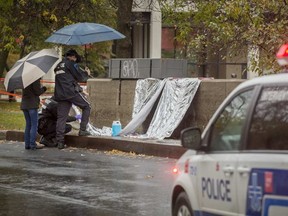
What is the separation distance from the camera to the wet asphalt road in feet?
30.7

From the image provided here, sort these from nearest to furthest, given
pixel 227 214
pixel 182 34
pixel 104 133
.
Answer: pixel 227 214
pixel 104 133
pixel 182 34

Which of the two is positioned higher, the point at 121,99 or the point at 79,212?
the point at 121,99

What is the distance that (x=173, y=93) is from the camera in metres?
16.3

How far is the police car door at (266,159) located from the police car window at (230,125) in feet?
0.64

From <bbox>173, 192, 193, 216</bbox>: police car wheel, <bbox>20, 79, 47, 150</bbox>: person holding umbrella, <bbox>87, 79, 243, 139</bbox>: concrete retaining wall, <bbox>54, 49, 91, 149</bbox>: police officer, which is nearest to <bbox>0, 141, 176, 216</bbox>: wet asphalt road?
<bbox>20, 79, 47, 150</bbox>: person holding umbrella

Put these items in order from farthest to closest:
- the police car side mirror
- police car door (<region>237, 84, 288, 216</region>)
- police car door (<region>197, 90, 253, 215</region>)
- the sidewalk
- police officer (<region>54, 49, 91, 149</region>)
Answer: police officer (<region>54, 49, 91, 149</region>) → the sidewalk → the police car side mirror → police car door (<region>197, 90, 253, 215</region>) → police car door (<region>237, 84, 288, 216</region>)

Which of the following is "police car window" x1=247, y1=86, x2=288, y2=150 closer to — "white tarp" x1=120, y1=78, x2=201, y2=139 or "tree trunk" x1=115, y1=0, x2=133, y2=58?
"white tarp" x1=120, y1=78, x2=201, y2=139

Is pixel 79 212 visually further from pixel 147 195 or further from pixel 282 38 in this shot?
pixel 282 38

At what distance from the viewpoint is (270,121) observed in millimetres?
5645

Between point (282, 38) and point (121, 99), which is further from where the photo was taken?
point (121, 99)

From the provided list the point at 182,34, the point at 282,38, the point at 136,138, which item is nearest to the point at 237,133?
the point at 282,38

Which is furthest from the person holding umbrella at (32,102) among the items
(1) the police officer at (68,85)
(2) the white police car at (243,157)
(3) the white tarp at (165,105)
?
(2) the white police car at (243,157)

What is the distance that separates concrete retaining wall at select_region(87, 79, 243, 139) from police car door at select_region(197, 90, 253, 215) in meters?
9.10

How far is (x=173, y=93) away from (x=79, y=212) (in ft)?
24.4
